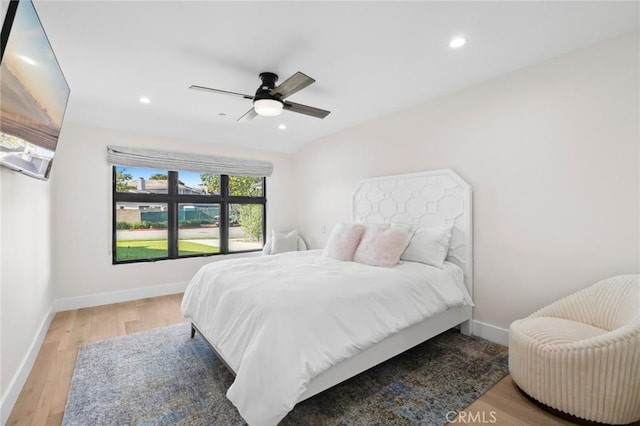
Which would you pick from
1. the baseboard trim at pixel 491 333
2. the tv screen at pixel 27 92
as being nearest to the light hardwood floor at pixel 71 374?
the baseboard trim at pixel 491 333

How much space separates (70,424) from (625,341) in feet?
10.2

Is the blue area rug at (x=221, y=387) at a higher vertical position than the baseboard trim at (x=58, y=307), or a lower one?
lower

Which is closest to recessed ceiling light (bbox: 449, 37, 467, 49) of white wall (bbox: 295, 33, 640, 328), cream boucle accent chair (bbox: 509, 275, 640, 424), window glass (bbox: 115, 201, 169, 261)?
white wall (bbox: 295, 33, 640, 328)

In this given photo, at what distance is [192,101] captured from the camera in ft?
10.4

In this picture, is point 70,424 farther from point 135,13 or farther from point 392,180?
point 392,180

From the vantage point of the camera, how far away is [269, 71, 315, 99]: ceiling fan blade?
2021 millimetres

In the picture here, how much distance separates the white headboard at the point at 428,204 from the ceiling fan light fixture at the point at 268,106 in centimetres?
173

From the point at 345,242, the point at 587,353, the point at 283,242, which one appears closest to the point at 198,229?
the point at 283,242

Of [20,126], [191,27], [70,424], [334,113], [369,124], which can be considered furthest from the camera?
[369,124]

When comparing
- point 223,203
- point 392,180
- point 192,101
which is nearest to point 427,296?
point 392,180

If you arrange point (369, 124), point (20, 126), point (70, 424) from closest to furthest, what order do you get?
point (20, 126) → point (70, 424) → point (369, 124)

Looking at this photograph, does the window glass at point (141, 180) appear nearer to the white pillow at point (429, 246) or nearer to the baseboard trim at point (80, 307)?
the baseboard trim at point (80, 307)

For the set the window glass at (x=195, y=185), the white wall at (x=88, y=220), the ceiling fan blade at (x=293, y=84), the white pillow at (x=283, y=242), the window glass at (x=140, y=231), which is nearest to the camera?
the ceiling fan blade at (x=293, y=84)

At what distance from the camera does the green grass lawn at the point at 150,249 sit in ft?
13.3
